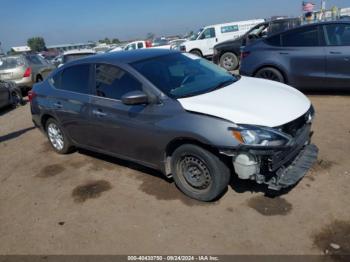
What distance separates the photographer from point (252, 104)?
394 centimetres

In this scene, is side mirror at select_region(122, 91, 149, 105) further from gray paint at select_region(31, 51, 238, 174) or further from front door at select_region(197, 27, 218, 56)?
front door at select_region(197, 27, 218, 56)

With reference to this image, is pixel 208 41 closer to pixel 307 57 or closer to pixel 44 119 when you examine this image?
pixel 307 57

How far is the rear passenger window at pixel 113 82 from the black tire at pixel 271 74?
4.51m

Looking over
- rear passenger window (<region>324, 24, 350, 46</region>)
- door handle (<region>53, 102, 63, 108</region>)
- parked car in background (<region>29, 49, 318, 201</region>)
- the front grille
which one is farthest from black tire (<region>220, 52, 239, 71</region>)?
the front grille

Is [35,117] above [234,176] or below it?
above

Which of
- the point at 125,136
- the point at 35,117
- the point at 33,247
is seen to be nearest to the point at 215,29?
the point at 35,117

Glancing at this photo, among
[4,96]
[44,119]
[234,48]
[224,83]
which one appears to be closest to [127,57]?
[224,83]

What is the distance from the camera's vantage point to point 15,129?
870 centimetres

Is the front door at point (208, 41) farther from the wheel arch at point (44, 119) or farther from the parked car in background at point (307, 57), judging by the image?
the wheel arch at point (44, 119)

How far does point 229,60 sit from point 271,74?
20.8ft

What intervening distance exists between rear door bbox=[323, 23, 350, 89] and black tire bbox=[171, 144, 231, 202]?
4673mm

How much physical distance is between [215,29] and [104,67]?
16.0 meters

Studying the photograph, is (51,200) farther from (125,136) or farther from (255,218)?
(255,218)

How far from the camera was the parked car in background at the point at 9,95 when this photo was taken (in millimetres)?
11047
